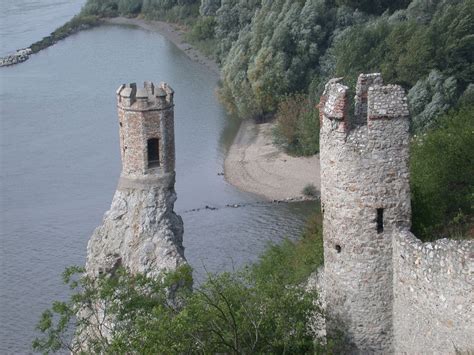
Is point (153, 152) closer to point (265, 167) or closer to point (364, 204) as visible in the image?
point (364, 204)

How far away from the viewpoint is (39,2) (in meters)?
117

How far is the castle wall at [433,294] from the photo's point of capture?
17328mm

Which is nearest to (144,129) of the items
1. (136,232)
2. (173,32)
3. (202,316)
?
(136,232)

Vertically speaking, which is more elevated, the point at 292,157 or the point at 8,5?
the point at 8,5

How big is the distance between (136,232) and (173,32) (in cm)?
7116

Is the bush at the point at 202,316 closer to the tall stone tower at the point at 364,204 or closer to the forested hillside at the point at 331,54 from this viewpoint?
the tall stone tower at the point at 364,204

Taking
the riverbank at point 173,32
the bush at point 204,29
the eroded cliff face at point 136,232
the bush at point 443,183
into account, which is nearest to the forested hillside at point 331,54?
the riverbank at point 173,32

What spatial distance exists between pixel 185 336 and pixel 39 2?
336 ft

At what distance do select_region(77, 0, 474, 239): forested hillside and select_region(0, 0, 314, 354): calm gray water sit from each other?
154 inches

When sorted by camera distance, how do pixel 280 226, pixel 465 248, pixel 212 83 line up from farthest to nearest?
pixel 212 83 → pixel 280 226 → pixel 465 248

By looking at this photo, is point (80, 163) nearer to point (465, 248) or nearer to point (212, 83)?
point (212, 83)

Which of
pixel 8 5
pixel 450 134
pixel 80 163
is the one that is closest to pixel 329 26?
pixel 80 163

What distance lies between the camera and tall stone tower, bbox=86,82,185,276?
26984 mm

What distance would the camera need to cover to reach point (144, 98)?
2752 centimetres
